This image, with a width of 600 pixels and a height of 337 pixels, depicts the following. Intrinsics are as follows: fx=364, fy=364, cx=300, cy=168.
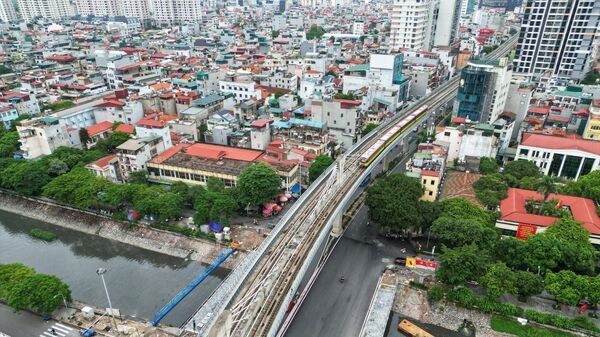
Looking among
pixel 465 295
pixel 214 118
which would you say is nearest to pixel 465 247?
pixel 465 295

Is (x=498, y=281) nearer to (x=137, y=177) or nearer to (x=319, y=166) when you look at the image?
(x=319, y=166)

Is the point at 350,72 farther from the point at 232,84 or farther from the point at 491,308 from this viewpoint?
the point at 491,308

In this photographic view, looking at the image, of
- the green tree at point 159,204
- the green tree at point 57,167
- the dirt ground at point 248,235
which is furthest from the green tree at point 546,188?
the green tree at point 57,167

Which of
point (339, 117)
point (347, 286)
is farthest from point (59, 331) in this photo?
point (339, 117)

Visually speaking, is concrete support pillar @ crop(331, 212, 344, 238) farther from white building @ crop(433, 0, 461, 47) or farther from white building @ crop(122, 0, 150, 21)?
white building @ crop(122, 0, 150, 21)

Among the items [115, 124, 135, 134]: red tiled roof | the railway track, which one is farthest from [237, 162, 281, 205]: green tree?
[115, 124, 135, 134]: red tiled roof

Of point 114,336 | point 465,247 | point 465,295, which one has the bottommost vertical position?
point 114,336
